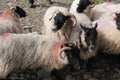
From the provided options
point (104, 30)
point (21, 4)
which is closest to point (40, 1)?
point (21, 4)

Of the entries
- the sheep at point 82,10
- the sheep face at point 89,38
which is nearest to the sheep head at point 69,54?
the sheep face at point 89,38

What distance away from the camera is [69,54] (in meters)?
5.95

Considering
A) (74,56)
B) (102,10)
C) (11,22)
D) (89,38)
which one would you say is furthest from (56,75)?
(102,10)

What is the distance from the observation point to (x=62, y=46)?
5.96m

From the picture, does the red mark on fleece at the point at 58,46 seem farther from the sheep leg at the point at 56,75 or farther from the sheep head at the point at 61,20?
the sheep leg at the point at 56,75

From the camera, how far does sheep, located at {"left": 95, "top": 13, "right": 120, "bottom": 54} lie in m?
6.52

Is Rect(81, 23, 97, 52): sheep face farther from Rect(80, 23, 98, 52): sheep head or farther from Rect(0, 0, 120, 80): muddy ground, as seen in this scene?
Rect(0, 0, 120, 80): muddy ground

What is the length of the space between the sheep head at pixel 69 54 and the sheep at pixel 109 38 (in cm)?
76

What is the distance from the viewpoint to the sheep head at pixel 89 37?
6129 millimetres

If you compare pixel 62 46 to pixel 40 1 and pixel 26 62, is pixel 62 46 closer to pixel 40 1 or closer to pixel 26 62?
pixel 26 62

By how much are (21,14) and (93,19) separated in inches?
62.1

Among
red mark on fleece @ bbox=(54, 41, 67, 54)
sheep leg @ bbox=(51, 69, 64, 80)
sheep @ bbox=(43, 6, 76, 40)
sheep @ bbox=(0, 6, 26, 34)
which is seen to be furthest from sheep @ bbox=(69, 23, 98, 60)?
sheep @ bbox=(0, 6, 26, 34)

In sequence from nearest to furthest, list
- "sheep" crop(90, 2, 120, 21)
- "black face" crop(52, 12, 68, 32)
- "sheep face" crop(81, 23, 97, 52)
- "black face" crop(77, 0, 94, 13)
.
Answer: "sheep face" crop(81, 23, 97, 52), "black face" crop(52, 12, 68, 32), "black face" crop(77, 0, 94, 13), "sheep" crop(90, 2, 120, 21)

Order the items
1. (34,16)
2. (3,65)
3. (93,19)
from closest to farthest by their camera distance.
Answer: (3,65)
(93,19)
(34,16)
